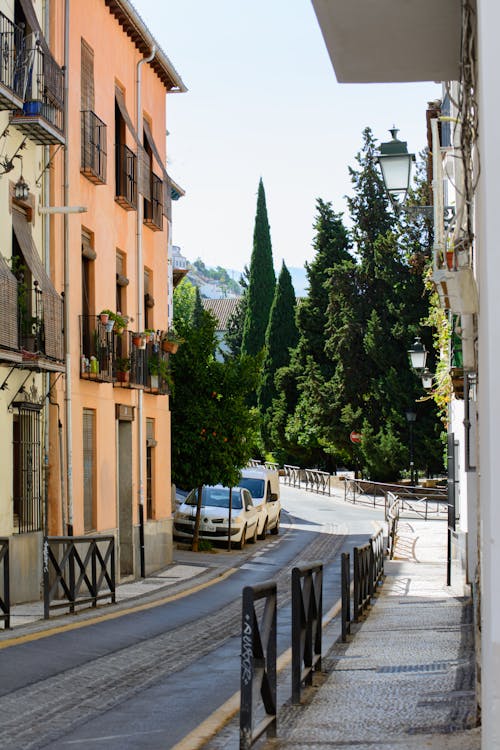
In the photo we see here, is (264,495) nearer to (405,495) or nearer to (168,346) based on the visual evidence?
(168,346)


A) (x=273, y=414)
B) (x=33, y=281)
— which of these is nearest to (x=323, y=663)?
(x=33, y=281)

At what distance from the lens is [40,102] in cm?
1822

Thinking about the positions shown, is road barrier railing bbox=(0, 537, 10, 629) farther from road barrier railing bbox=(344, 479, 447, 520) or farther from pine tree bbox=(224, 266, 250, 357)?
pine tree bbox=(224, 266, 250, 357)

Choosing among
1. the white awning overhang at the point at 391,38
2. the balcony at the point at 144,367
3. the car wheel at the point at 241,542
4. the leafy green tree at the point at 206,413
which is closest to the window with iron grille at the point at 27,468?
the balcony at the point at 144,367

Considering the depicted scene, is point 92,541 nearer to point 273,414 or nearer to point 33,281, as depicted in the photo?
point 33,281

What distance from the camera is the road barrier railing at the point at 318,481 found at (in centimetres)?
5496

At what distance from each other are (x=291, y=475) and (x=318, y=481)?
5719 mm

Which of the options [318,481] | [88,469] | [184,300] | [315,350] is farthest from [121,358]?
[184,300]

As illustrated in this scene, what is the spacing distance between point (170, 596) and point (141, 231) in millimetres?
8798

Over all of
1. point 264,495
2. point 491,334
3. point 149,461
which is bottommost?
point 264,495

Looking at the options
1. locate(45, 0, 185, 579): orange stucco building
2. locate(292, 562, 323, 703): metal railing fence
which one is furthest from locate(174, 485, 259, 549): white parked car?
locate(292, 562, 323, 703): metal railing fence

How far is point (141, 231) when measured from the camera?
995 inches

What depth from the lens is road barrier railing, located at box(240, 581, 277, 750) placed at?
661cm

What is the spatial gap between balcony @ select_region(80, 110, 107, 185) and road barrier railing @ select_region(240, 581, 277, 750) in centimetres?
1482
